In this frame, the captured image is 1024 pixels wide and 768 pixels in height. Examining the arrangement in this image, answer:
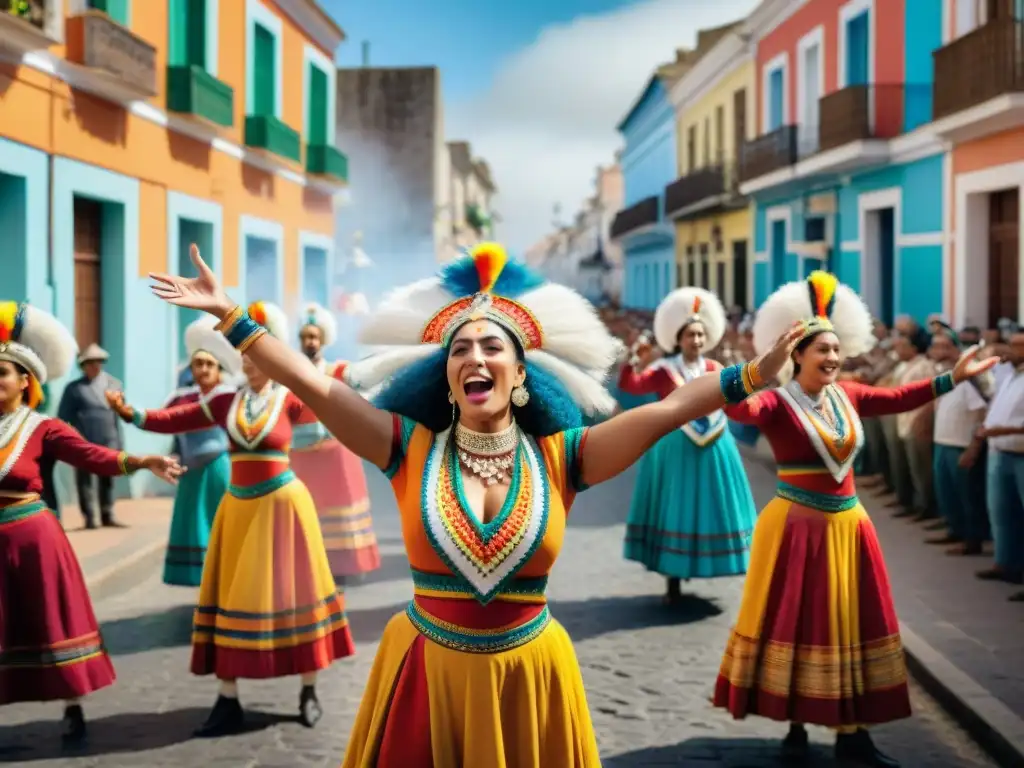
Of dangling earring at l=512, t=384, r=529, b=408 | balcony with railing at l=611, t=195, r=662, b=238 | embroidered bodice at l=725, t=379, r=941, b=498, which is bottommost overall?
embroidered bodice at l=725, t=379, r=941, b=498

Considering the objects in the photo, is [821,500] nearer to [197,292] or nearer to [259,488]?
[259,488]

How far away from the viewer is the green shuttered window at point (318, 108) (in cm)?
2248

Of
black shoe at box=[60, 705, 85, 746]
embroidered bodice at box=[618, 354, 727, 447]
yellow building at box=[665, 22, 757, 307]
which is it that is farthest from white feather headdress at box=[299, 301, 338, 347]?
yellow building at box=[665, 22, 757, 307]

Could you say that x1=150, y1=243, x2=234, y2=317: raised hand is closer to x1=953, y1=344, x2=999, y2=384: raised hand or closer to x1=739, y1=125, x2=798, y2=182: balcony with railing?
x1=953, y1=344, x2=999, y2=384: raised hand

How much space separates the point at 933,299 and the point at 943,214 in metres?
1.11

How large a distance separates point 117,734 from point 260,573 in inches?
38.1

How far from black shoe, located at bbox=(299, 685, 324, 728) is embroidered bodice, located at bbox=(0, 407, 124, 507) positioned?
138cm

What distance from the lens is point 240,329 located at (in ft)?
12.3

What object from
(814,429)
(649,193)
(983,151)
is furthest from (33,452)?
(649,193)

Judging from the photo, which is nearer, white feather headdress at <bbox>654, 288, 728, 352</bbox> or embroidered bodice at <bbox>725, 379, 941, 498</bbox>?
embroidered bodice at <bbox>725, 379, 941, 498</bbox>

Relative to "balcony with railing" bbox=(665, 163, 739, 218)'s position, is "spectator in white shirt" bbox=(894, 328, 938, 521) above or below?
below

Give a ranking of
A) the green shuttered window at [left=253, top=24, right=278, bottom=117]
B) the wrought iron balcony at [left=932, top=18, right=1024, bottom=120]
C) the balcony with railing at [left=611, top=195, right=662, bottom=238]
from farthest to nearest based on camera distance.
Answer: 1. the balcony with railing at [left=611, top=195, right=662, bottom=238]
2. the green shuttered window at [left=253, top=24, right=278, bottom=117]
3. the wrought iron balcony at [left=932, top=18, right=1024, bottom=120]

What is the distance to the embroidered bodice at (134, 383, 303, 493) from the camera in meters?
6.70

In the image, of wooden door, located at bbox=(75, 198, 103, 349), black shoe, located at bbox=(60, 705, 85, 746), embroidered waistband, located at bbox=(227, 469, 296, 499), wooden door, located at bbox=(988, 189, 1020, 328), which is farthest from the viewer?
wooden door, located at bbox=(988, 189, 1020, 328)
